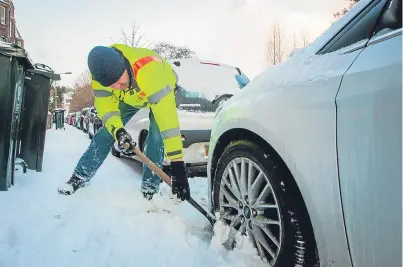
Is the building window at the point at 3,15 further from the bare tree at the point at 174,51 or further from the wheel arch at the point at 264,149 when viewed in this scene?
the wheel arch at the point at 264,149

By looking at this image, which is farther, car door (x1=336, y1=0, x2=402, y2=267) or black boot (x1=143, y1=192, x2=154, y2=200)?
black boot (x1=143, y1=192, x2=154, y2=200)

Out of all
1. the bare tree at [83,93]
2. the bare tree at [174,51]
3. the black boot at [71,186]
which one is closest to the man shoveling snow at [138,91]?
the black boot at [71,186]

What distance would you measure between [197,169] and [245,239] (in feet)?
6.12

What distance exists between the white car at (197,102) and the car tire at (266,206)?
1565 mm

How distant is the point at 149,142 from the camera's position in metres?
3.35

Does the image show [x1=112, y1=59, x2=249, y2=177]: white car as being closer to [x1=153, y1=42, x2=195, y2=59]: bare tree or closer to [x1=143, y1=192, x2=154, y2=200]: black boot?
[x1=143, y1=192, x2=154, y2=200]: black boot

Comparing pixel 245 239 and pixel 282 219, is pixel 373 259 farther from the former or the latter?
pixel 245 239

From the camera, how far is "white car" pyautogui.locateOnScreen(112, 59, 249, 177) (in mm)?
3873

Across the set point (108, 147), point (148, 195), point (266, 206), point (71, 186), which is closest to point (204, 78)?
point (108, 147)

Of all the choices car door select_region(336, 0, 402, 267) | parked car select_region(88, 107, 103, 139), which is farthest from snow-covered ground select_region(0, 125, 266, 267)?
parked car select_region(88, 107, 103, 139)

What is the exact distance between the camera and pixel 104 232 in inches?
95.5

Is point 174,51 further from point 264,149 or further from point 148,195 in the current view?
point 264,149

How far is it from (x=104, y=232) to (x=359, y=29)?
6.54ft

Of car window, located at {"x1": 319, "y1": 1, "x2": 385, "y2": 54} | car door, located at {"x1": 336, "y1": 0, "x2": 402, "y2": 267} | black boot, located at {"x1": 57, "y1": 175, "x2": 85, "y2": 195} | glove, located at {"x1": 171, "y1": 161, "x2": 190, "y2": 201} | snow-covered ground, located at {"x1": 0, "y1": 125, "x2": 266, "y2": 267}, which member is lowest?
snow-covered ground, located at {"x1": 0, "y1": 125, "x2": 266, "y2": 267}
